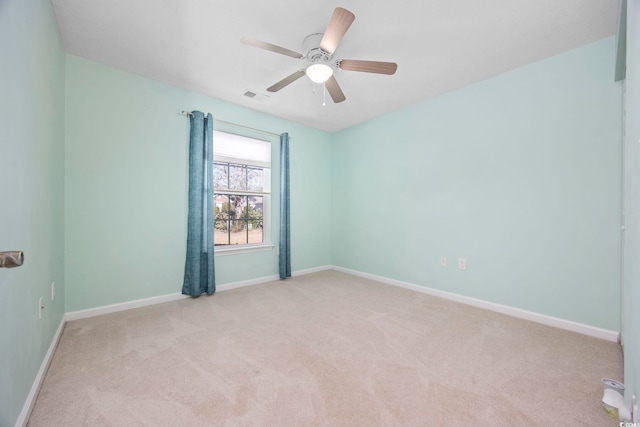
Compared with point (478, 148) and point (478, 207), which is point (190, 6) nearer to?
point (478, 148)

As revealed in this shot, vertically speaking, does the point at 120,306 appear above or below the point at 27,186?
below

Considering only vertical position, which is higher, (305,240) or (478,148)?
(478,148)

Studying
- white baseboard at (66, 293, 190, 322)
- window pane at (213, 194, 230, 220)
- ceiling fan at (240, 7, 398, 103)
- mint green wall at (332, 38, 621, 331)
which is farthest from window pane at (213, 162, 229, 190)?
mint green wall at (332, 38, 621, 331)

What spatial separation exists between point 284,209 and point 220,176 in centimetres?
101

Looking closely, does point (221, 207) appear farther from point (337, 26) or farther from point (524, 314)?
point (524, 314)

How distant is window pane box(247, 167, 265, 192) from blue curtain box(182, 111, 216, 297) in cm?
68

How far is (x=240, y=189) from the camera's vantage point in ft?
12.0

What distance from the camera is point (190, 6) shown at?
6.06ft

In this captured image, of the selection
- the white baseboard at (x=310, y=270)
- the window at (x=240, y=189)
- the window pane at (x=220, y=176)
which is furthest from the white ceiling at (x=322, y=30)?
the white baseboard at (x=310, y=270)

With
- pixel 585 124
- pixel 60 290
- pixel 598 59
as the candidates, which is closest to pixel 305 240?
pixel 60 290

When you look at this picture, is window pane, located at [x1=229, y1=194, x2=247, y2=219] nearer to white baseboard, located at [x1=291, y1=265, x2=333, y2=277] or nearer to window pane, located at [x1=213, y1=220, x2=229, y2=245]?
window pane, located at [x1=213, y1=220, x2=229, y2=245]

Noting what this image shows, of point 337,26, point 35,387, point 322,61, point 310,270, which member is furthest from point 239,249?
point 337,26

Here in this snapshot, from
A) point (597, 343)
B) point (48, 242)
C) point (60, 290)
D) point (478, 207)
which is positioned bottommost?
point (597, 343)

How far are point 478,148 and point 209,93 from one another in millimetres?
3234
